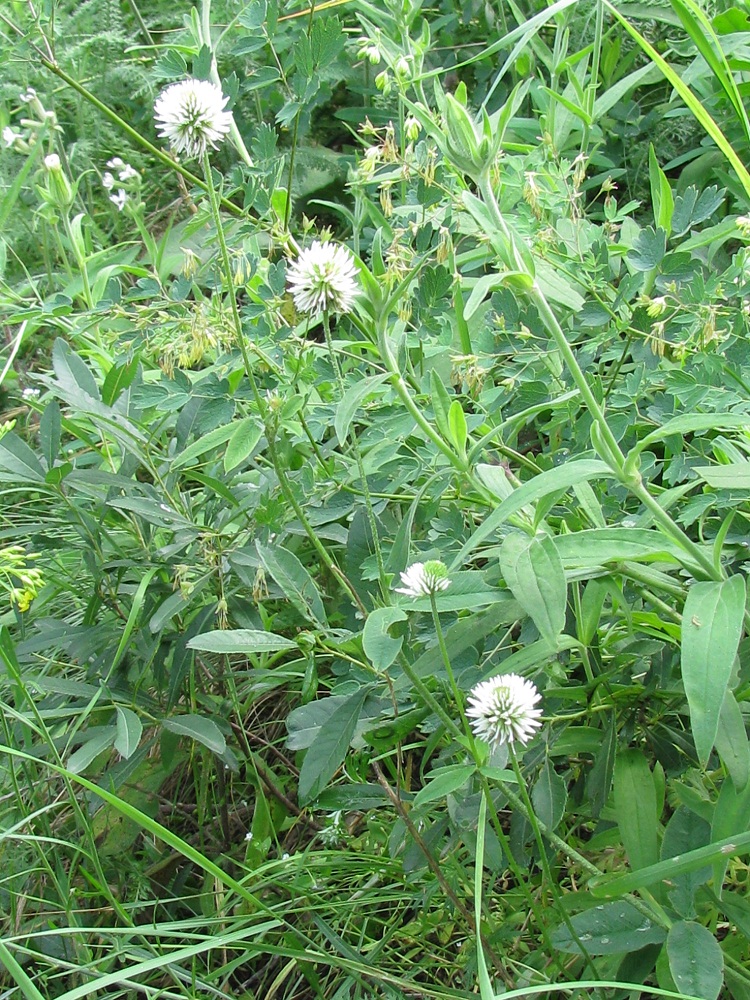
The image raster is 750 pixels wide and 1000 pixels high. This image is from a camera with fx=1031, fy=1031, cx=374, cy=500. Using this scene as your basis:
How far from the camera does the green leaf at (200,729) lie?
3.67ft

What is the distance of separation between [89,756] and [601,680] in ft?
1.76

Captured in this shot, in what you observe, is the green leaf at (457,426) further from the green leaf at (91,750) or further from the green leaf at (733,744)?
the green leaf at (91,750)

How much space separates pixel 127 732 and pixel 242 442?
335 mm

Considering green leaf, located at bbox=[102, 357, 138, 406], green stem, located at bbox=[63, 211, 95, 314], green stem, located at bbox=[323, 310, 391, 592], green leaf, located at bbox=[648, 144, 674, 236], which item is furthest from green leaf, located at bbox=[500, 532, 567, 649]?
green stem, located at bbox=[63, 211, 95, 314]

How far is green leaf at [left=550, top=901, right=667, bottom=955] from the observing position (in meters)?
0.91

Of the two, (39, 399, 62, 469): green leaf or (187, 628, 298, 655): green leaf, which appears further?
(39, 399, 62, 469): green leaf

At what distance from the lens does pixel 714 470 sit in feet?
2.97

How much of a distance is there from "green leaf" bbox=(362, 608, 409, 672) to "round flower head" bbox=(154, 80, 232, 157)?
483mm

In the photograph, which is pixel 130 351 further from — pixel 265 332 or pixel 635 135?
pixel 635 135

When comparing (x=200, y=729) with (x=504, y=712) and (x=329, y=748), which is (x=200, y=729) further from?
(x=504, y=712)


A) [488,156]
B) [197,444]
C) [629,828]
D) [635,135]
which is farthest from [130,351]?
[635,135]

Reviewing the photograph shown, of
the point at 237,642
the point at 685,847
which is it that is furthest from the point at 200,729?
the point at 685,847

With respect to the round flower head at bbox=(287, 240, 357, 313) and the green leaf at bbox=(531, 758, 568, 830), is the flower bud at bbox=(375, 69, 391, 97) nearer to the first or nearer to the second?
the round flower head at bbox=(287, 240, 357, 313)

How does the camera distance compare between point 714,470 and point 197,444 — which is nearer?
point 714,470
